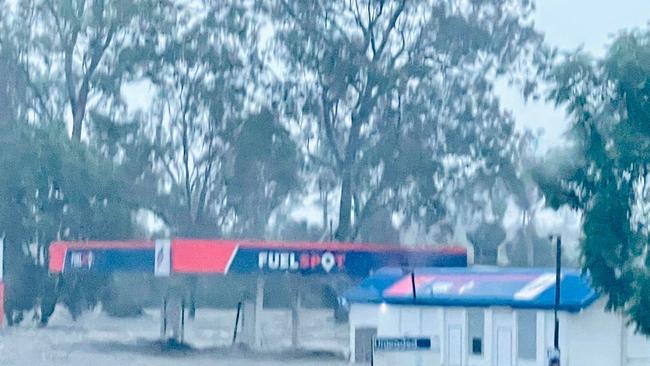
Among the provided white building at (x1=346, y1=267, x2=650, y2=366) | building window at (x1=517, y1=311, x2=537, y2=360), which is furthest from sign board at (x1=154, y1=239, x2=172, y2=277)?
building window at (x1=517, y1=311, x2=537, y2=360)

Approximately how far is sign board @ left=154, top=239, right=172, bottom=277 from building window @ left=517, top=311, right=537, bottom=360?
13.8m

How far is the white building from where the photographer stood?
123 ft

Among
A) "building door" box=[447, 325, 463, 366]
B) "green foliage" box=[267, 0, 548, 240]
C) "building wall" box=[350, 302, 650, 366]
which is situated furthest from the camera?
"green foliage" box=[267, 0, 548, 240]

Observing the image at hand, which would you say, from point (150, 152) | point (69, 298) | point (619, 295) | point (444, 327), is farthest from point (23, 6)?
point (619, 295)

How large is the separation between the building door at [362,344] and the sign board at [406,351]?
6.14m

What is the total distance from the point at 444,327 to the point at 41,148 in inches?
1086

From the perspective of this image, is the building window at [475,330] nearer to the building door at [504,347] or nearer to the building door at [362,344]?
the building door at [504,347]

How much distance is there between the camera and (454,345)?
4088 cm

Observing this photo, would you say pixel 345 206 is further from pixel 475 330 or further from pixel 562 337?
pixel 562 337

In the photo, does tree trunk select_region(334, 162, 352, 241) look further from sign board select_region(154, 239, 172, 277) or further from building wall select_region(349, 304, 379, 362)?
building wall select_region(349, 304, 379, 362)

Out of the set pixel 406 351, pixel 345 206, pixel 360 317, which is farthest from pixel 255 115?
pixel 406 351

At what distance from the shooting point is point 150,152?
68.3m

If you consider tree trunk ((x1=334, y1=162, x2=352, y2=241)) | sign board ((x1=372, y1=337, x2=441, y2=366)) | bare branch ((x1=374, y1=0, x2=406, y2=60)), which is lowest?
sign board ((x1=372, y1=337, x2=441, y2=366))

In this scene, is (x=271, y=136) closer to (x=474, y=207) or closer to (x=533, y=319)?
(x=474, y=207)
